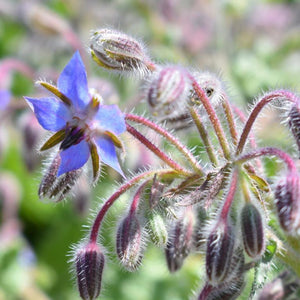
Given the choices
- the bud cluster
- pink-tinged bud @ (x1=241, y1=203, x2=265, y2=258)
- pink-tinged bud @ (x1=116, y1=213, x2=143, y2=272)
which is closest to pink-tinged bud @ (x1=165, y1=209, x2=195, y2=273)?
the bud cluster

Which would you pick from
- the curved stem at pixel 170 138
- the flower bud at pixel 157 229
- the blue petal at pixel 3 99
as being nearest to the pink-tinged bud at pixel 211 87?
the curved stem at pixel 170 138

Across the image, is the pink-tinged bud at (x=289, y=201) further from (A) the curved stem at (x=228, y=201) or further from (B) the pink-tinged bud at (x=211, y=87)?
(B) the pink-tinged bud at (x=211, y=87)

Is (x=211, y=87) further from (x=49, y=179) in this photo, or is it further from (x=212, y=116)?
(x=49, y=179)

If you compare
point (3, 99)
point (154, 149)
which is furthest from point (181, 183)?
point (3, 99)

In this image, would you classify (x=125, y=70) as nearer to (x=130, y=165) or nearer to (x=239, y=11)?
(x=130, y=165)

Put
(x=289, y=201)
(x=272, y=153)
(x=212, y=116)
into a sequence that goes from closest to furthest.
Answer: (x=289, y=201) < (x=272, y=153) < (x=212, y=116)

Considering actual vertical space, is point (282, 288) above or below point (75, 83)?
below

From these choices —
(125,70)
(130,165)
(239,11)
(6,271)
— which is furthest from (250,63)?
(125,70)
